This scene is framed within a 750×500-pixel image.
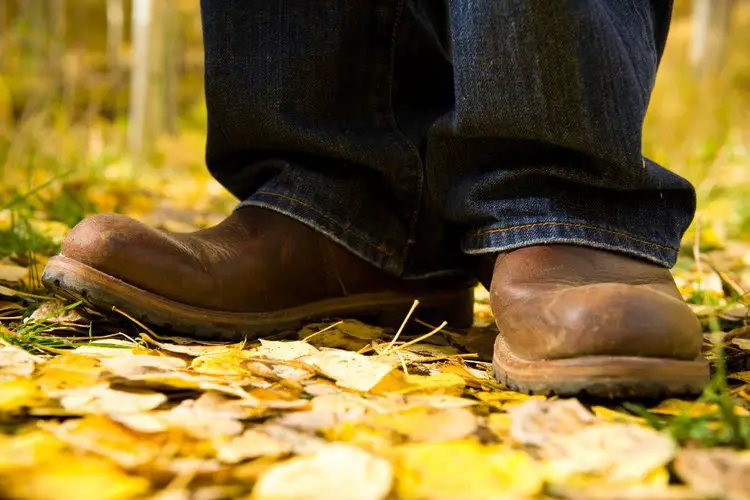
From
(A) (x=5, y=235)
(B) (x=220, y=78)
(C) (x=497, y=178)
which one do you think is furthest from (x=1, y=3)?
(C) (x=497, y=178)

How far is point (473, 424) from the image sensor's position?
654mm

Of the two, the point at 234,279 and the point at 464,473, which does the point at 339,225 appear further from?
the point at 464,473

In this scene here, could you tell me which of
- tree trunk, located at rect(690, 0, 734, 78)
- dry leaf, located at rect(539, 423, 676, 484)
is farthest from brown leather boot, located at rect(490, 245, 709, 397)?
tree trunk, located at rect(690, 0, 734, 78)

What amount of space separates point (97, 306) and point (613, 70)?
73 cm

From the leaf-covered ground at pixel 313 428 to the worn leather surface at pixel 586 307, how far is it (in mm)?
59

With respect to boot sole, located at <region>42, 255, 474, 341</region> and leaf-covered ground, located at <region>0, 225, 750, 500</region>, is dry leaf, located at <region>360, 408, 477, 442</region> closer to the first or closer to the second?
leaf-covered ground, located at <region>0, 225, 750, 500</region>

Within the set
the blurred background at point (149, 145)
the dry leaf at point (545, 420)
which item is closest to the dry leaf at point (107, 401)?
the dry leaf at point (545, 420)

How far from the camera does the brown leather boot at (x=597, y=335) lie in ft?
2.40

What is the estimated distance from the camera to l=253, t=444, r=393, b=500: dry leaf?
1.65 ft

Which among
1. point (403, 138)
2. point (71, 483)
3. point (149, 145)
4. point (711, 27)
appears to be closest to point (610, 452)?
point (71, 483)

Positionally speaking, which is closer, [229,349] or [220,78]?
[229,349]

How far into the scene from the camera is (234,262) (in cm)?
100

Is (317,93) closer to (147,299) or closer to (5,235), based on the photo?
(147,299)

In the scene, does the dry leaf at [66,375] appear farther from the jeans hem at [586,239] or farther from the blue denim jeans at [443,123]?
the jeans hem at [586,239]
